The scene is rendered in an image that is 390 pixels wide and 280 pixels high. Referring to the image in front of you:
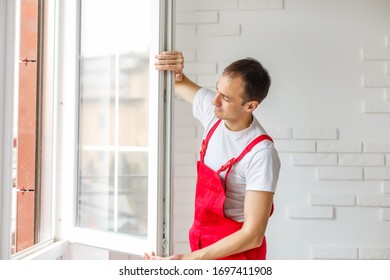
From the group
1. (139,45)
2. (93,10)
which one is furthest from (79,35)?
(139,45)

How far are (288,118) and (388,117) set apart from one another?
38 cm

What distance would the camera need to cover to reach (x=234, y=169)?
1.07 meters

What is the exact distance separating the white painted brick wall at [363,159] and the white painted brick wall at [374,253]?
0.32m

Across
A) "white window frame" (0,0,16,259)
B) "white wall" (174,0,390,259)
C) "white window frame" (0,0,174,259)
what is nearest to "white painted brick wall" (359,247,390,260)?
"white wall" (174,0,390,259)

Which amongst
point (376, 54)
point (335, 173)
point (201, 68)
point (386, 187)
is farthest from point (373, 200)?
point (201, 68)

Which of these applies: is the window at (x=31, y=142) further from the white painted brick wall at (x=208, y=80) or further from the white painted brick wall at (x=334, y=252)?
the white painted brick wall at (x=334, y=252)

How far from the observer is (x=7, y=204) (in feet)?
2.75

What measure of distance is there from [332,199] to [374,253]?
Result: 0.83 feet

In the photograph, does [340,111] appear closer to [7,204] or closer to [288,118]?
[288,118]

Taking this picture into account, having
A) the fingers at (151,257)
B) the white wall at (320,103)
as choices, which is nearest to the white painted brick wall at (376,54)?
the white wall at (320,103)

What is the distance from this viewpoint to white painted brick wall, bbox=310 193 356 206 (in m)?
1.56

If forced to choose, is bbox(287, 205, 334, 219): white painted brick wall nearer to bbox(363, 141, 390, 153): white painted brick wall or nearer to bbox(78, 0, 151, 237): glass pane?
bbox(363, 141, 390, 153): white painted brick wall

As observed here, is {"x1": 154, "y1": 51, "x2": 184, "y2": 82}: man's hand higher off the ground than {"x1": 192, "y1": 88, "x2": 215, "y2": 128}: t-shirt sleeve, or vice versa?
{"x1": 154, "y1": 51, "x2": 184, "y2": 82}: man's hand

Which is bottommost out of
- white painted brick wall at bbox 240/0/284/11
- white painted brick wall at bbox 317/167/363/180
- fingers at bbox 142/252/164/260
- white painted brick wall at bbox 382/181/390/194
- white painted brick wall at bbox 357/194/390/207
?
fingers at bbox 142/252/164/260
